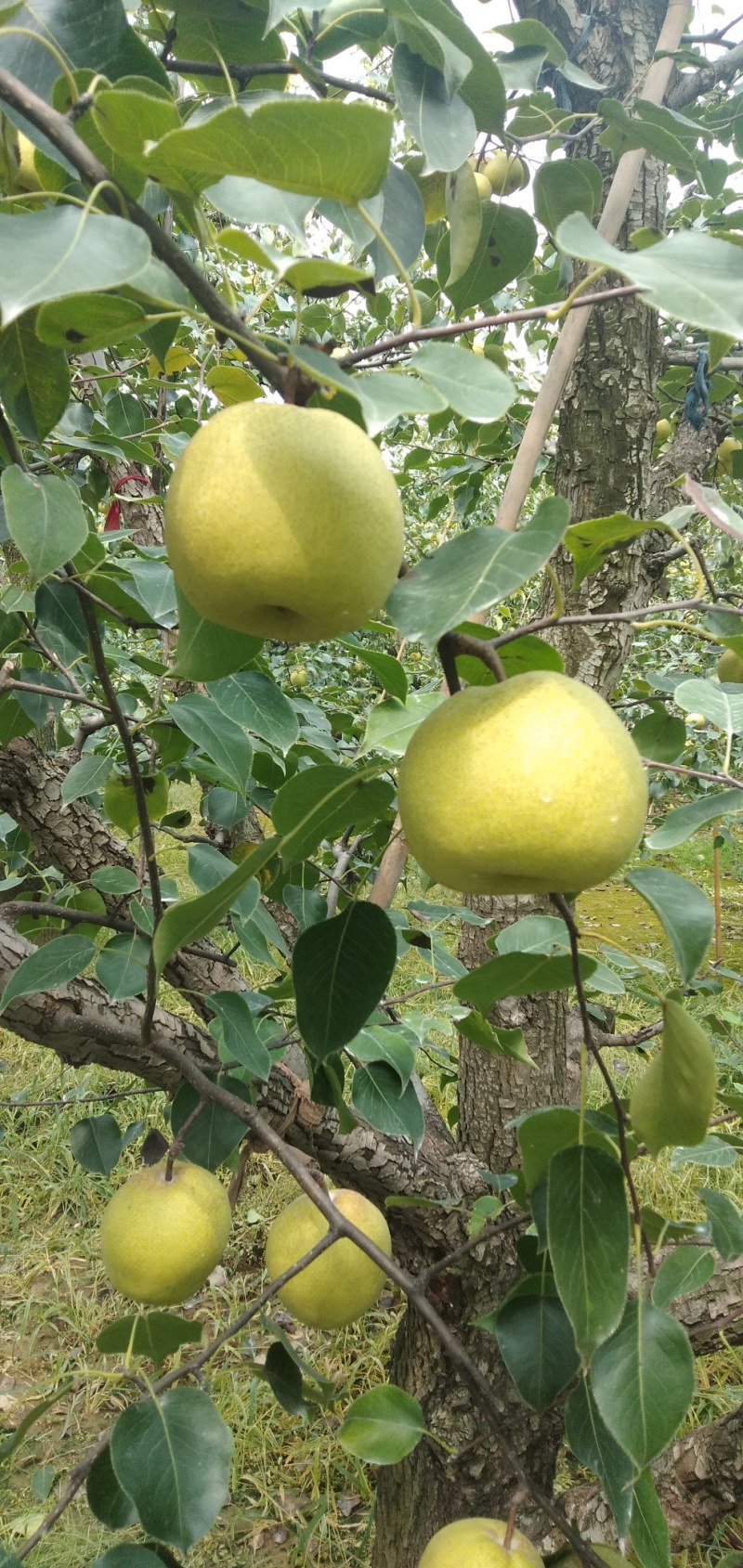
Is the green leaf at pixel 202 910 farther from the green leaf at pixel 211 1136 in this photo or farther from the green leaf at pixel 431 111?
the green leaf at pixel 211 1136

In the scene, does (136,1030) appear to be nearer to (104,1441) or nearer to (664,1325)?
(104,1441)

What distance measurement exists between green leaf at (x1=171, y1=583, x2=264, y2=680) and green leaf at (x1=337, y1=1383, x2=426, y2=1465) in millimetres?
562

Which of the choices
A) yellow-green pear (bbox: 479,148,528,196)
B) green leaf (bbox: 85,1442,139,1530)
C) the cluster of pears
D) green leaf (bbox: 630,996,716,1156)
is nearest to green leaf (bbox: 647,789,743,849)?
green leaf (bbox: 630,996,716,1156)

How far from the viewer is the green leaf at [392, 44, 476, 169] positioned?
51 cm

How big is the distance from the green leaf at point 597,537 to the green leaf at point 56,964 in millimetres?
557

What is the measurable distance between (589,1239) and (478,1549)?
30 cm

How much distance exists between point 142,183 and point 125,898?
2.66ft

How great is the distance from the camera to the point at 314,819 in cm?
56

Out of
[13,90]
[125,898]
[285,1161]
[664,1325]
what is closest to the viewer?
[13,90]

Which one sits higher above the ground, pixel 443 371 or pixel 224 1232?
pixel 443 371

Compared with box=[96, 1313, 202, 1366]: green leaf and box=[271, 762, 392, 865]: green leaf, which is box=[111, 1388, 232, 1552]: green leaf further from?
box=[271, 762, 392, 865]: green leaf

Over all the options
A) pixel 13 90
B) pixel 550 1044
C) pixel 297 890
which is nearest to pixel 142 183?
pixel 13 90

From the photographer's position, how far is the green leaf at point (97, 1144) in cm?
110

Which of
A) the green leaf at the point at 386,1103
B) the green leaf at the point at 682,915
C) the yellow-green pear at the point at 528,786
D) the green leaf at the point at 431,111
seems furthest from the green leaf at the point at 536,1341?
the green leaf at the point at 431,111
